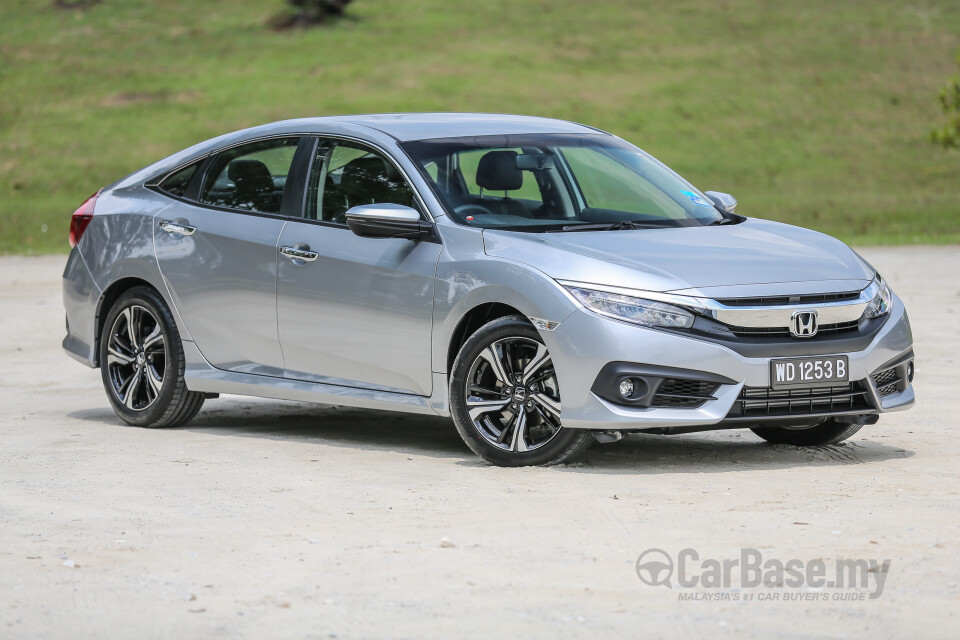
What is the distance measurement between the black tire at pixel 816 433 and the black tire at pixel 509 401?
1428 mm

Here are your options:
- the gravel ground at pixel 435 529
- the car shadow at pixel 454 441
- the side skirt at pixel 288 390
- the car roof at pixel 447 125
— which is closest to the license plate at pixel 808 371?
the gravel ground at pixel 435 529

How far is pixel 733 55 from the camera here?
179 feet

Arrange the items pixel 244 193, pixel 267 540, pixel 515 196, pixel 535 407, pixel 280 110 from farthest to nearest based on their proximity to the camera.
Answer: pixel 280 110, pixel 244 193, pixel 515 196, pixel 535 407, pixel 267 540

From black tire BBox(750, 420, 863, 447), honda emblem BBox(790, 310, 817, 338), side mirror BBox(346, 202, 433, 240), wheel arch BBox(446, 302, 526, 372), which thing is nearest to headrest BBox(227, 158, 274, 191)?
side mirror BBox(346, 202, 433, 240)

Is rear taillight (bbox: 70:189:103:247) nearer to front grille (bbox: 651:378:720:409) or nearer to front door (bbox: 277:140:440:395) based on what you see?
front door (bbox: 277:140:440:395)

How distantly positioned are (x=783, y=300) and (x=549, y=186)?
5.47 feet

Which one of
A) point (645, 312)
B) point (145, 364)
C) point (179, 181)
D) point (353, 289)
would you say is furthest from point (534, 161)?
point (145, 364)

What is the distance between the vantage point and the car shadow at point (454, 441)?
8055 millimetres

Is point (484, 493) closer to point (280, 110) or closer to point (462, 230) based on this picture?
point (462, 230)

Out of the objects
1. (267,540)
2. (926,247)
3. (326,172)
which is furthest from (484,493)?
(926,247)

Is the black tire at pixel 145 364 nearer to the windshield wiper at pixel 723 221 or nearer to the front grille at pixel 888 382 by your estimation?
Result: the windshield wiper at pixel 723 221

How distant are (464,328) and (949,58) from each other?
49156 millimetres

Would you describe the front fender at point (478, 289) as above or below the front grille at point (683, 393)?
above

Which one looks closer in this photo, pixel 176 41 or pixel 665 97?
pixel 665 97
